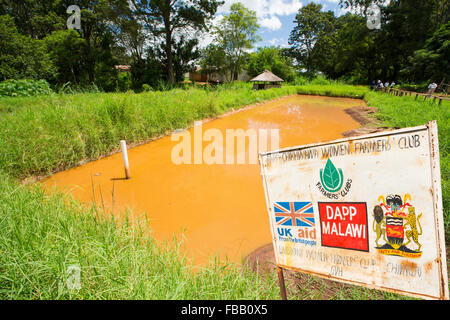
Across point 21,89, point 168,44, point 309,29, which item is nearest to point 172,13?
point 168,44

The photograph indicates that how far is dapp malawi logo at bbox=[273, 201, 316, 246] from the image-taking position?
3.79 ft

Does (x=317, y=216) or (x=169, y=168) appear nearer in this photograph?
(x=317, y=216)

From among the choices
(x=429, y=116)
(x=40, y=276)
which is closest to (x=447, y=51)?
(x=429, y=116)

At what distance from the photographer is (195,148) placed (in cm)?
565

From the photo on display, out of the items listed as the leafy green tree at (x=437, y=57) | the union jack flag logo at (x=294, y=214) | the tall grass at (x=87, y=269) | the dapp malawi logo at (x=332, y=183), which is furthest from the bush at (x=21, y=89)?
the leafy green tree at (x=437, y=57)

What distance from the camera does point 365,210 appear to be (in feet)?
3.36

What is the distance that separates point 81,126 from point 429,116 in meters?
7.85

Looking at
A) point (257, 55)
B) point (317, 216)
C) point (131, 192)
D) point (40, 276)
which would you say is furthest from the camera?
point (257, 55)

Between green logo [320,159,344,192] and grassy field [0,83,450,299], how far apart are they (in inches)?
33.1

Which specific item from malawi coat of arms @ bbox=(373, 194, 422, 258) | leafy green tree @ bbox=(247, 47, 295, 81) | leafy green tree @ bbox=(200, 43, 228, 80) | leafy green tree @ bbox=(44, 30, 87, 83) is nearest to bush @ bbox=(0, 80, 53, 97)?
leafy green tree @ bbox=(44, 30, 87, 83)

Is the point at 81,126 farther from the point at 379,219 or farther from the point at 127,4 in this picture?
the point at 127,4

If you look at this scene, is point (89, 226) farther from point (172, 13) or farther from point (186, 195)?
point (172, 13)

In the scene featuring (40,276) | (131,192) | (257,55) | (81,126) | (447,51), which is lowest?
(131,192)

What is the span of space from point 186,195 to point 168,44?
Answer: 14950 millimetres
